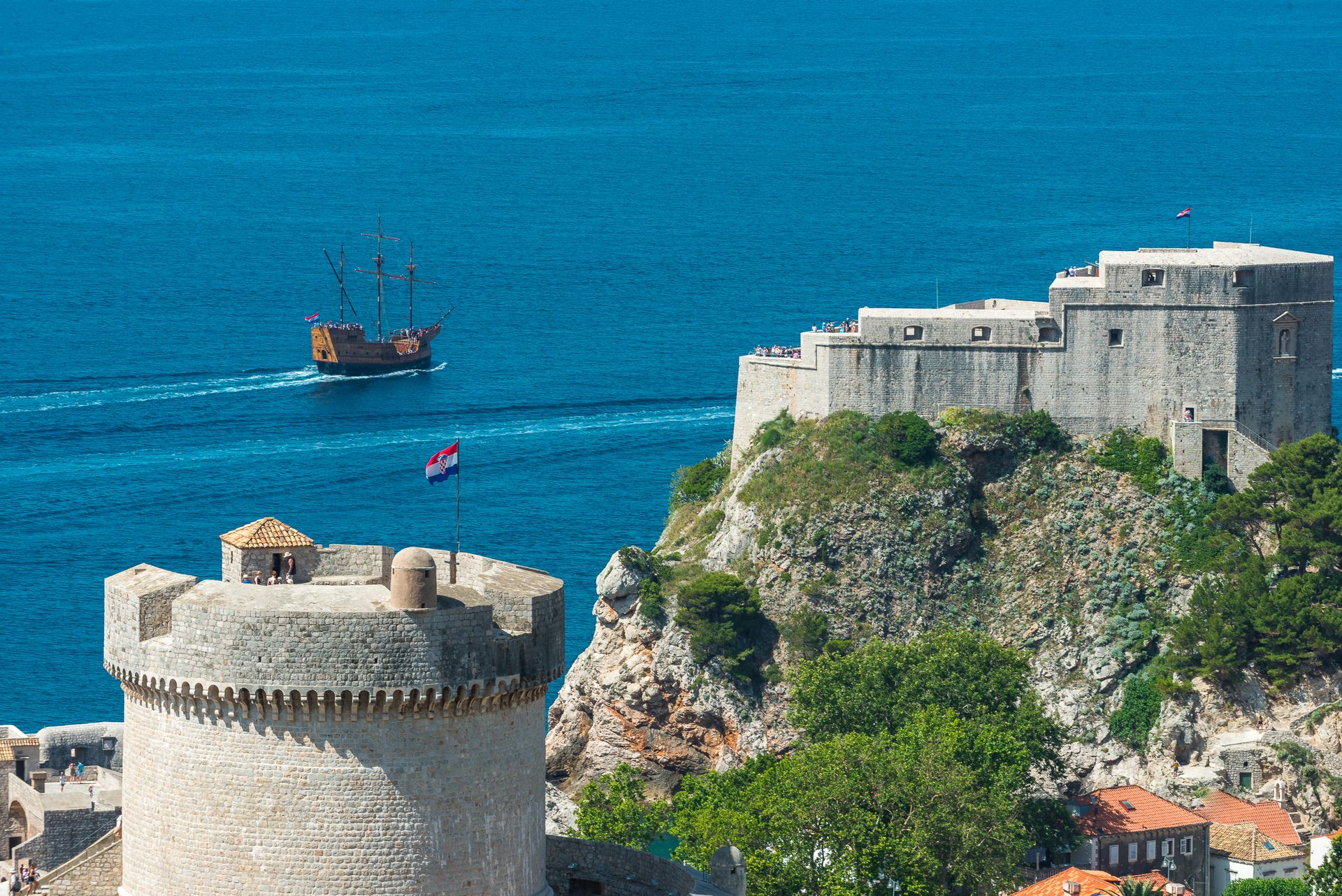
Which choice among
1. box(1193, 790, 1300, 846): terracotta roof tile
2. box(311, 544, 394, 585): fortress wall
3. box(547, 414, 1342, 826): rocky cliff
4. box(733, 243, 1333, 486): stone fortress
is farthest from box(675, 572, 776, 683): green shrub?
box(311, 544, 394, 585): fortress wall

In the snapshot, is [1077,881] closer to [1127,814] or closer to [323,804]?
[1127,814]

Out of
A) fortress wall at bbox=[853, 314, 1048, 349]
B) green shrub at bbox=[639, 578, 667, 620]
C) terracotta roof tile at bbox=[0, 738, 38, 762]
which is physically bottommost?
terracotta roof tile at bbox=[0, 738, 38, 762]

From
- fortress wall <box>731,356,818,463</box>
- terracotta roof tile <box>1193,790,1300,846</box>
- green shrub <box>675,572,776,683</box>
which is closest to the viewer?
terracotta roof tile <box>1193,790,1300,846</box>

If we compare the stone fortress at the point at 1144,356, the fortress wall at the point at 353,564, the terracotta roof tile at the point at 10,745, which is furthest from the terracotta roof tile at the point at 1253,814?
the fortress wall at the point at 353,564

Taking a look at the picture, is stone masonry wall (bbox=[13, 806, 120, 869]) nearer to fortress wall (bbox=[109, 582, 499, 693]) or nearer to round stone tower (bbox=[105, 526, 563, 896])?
round stone tower (bbox=[105, 526, 563, 896])

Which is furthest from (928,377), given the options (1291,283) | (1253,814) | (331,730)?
(331,730)

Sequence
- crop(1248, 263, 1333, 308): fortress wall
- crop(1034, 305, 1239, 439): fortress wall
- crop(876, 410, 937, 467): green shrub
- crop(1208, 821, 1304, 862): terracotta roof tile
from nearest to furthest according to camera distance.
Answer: crop(1208, 821, 1304, 862): terracotta roof tile < crop(1034, 305, 1239, 439): fortress wall < crop(1248, 263, 1333, 308): fortress wall < crop(876, 410, 937, 467): green shrub
